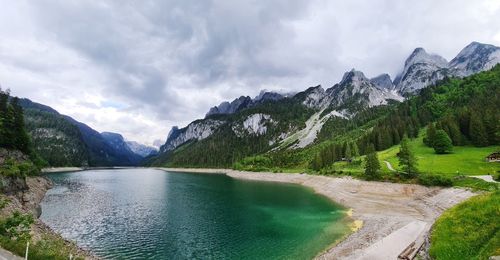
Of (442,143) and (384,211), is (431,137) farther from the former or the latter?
(384,211)

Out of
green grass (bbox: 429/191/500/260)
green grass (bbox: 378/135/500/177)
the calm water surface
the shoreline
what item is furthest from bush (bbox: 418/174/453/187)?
green grass (bbox: 429/191/500/260)

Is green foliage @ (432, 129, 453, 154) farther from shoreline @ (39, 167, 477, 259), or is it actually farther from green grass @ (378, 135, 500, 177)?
shoreline @ (39, 167, 477, 259)

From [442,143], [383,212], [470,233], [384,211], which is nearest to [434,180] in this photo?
[384,211]

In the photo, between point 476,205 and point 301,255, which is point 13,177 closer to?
point 301,255

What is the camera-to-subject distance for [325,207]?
226ft

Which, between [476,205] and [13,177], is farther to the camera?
[13,177]

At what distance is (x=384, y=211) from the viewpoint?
198ft

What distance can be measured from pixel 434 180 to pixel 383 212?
72.5ft

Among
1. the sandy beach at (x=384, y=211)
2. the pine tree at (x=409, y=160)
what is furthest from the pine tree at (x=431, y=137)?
the sandy beach at (x=384, y=211)

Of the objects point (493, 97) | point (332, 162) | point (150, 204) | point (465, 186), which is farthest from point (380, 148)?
point (150, 204)

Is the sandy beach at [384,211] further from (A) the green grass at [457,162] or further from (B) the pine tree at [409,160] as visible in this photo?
(A) the green grass at [457,162]

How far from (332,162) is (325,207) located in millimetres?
71892

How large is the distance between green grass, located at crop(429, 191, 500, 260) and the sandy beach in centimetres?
532

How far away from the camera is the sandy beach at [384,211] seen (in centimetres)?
3569
